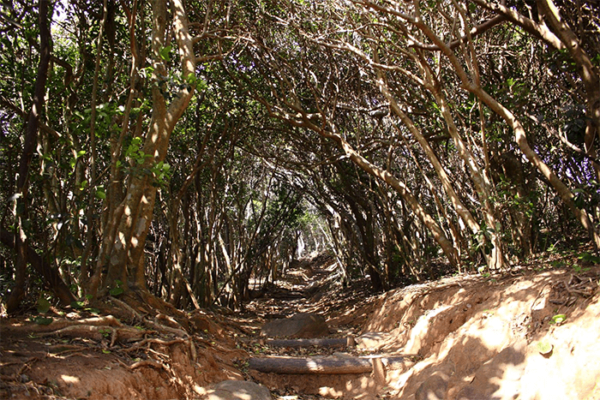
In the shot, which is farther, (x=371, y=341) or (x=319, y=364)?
(x=371, y=341)

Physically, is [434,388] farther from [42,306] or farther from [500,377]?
[42,306]

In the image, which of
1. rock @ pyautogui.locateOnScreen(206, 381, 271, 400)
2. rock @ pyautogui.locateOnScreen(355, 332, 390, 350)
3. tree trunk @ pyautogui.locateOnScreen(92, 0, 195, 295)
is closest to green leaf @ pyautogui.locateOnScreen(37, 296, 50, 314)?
tree trunk @ pyautogui.locateOnScreen(92, 0, 195, 295)

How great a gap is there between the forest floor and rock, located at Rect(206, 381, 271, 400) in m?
0.14

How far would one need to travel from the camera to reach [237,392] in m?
4.39

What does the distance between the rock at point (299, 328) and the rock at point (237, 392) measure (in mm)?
3398

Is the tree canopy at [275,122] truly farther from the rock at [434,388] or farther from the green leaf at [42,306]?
the rock at [434,388]

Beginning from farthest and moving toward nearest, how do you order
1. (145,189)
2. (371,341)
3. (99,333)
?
(371,341) → (145,189) → (99,333)

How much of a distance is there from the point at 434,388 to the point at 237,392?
202cm

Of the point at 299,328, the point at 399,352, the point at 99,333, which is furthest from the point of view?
the point at 299,328

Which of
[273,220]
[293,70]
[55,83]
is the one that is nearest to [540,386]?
[55,83]

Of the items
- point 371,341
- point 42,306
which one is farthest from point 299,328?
point 42,306

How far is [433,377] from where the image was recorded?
452 cm

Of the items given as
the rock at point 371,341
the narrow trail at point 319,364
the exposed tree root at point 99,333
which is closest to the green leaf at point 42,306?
the exposed tree root at point 99,333

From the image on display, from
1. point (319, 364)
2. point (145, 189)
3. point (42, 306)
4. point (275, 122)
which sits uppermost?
point (275, 122)
